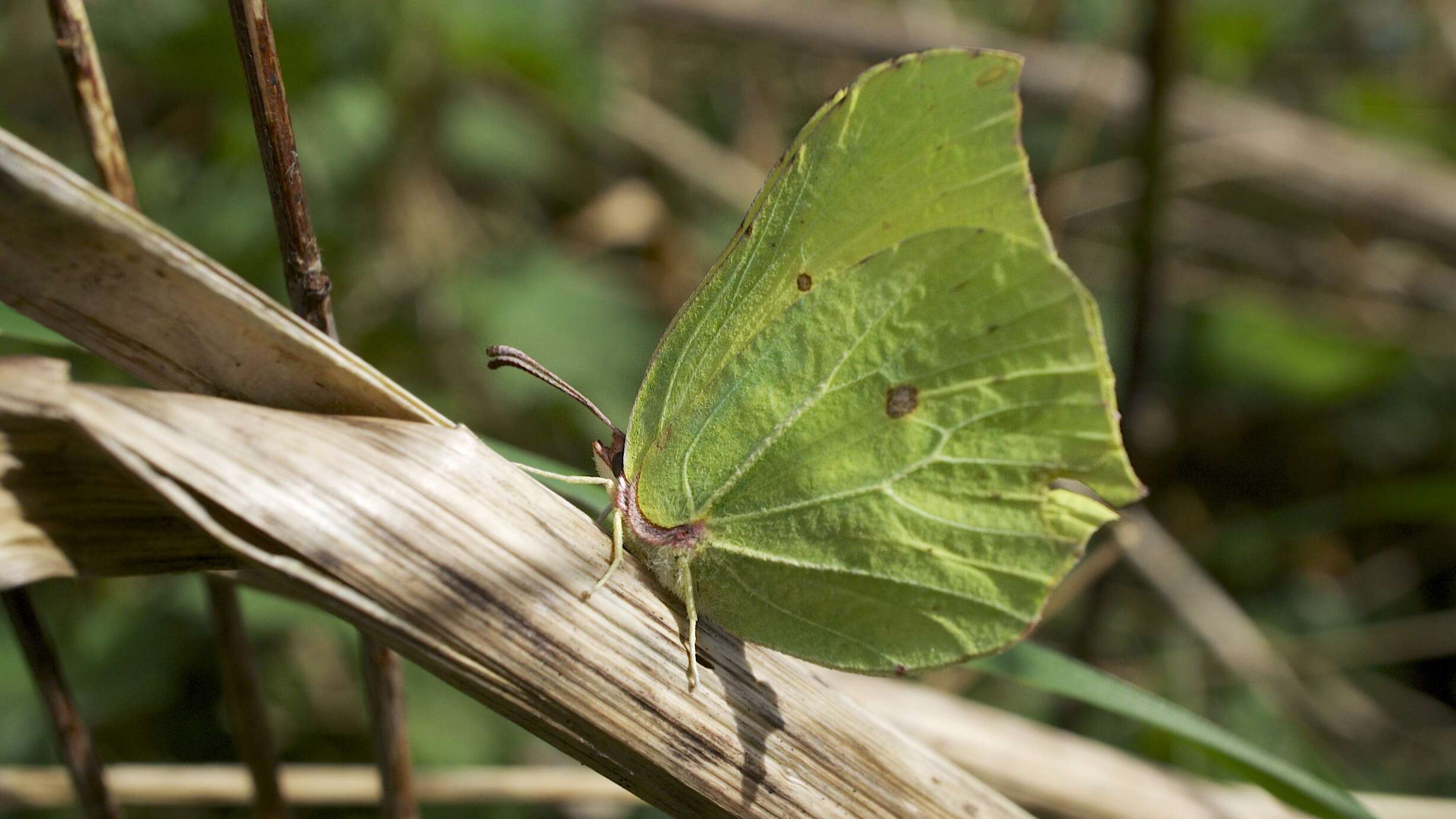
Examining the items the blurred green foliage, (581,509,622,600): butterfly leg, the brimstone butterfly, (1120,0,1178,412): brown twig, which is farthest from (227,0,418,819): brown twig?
(1120,0,1178,412): brown twig

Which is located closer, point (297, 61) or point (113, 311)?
point (113, 311)

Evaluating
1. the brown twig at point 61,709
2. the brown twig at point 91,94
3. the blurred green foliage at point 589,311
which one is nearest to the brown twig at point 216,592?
the brown twig at point 91,94

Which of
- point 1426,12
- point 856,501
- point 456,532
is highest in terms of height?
point 1426,12

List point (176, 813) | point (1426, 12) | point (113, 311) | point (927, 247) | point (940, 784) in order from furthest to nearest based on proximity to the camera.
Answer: point (1426, 12) → point (176, 813) → point (927, 247) → point (940, 784) → point (113, 311)

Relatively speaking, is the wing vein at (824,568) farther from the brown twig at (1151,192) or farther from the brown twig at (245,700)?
the brown twig at (1151,192)

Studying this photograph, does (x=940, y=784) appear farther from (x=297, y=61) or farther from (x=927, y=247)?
(x=297, y=61)

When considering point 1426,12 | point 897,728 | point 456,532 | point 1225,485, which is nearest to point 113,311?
point 456,532

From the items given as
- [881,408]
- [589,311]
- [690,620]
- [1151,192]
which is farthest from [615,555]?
[1151,192]

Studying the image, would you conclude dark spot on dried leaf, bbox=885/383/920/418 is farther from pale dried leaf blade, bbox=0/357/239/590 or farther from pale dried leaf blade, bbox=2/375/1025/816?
pale dried leaf blade, bbox=0/357/239/590

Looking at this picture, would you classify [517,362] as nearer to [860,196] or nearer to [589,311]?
[860,196]
